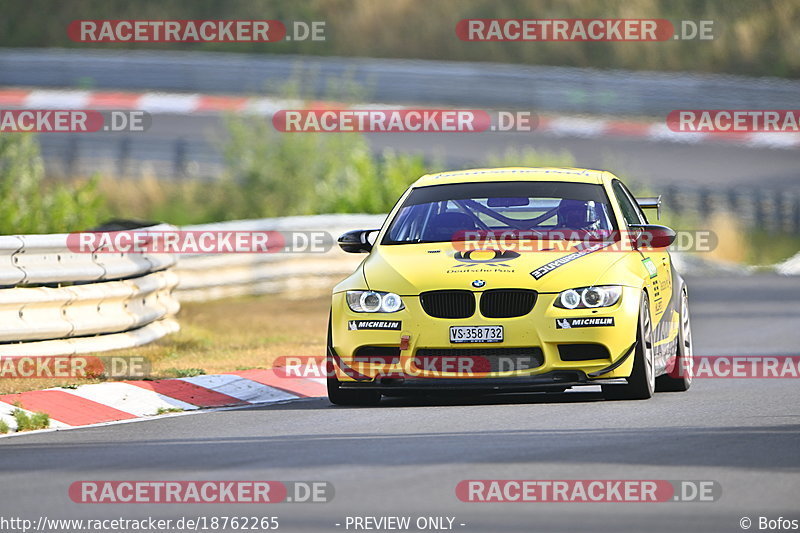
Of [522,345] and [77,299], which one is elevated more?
[77,299]

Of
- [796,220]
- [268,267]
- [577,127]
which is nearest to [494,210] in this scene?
[268,267]

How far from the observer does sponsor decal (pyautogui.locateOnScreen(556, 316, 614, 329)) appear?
11133 millimetres

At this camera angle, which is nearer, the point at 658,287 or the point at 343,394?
the point at 343,394

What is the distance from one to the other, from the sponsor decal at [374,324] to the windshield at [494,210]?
3.31 ft

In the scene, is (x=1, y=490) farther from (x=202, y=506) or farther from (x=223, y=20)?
(x=223, y=20)

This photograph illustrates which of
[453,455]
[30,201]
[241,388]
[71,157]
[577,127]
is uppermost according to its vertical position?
[577,127]

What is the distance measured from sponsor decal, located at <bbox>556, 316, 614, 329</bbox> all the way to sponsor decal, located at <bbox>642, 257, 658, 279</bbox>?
3.20ft

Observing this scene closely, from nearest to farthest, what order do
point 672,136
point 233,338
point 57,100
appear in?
point 233,338 → point 672,136 → point 57,100

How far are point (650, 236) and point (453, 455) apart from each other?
150 inches

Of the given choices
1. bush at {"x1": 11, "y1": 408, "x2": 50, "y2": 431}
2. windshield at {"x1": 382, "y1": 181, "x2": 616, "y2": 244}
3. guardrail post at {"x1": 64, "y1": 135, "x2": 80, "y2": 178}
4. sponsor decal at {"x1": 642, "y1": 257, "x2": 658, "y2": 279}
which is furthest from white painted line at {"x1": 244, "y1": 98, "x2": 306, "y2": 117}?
bush at {"x1": 11, "y1": 408, "x2": 50, "y2": 431}

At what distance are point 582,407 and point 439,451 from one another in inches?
91.6

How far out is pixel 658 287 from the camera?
40.3 ft

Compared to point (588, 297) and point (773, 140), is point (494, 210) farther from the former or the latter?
point (773, 140)

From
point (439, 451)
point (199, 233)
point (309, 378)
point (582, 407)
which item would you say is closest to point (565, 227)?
point (582, 407)
